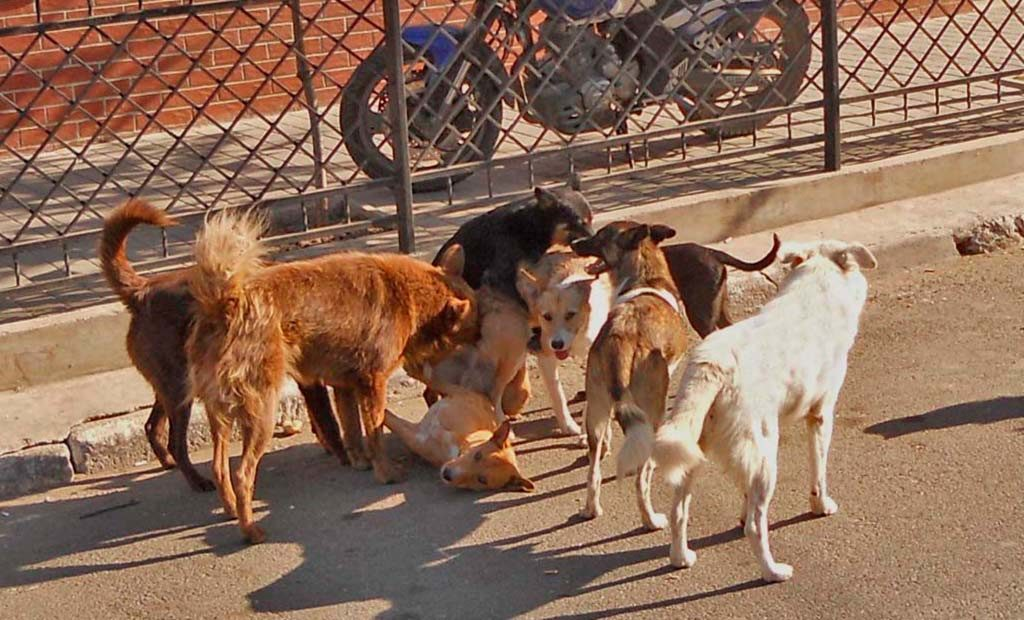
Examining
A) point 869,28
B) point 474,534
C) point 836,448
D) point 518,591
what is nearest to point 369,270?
point 474,534

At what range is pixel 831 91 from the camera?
30.4ft

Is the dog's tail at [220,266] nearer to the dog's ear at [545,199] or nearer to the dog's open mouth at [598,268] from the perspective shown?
the dog's open mouth at [598,268]

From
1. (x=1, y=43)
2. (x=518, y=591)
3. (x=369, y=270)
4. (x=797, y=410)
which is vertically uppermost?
(x=1, y=43)

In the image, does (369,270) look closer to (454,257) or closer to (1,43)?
(454,257)

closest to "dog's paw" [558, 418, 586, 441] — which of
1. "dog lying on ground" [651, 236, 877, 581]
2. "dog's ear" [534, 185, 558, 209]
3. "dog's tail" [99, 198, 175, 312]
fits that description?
"dog's ear" [534, 185, 558, 209]

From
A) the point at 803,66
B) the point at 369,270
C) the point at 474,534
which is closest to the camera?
the point at 474,534

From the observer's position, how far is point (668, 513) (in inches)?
239

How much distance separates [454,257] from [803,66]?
3938 millimetres

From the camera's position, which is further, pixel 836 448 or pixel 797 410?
pixel 836 448

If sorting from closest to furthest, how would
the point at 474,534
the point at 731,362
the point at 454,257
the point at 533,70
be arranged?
the point at 731,362, the point at 474,534, the point at 454,257, the point at 533,70

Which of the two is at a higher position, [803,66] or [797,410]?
[803,66]

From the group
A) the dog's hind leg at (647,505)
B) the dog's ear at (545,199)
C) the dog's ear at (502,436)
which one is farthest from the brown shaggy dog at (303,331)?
the dog's hind leg at (647,505)

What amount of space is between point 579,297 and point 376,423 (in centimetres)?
93

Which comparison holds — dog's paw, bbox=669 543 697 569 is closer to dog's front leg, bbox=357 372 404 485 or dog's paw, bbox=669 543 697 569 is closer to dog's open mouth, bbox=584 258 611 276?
dog's open mouth, bbox=584 258 611 276
